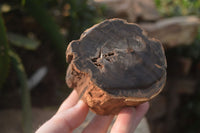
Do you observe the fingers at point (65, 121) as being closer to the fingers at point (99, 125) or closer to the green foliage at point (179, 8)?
the fingers at point (99, 125)

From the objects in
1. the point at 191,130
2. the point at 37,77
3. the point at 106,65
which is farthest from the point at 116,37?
the point at 191,130

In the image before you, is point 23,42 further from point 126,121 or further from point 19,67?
point 126,121

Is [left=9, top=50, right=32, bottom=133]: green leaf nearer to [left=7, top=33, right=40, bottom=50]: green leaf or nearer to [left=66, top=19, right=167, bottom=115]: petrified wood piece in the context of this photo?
[left=7, top=33, right=40, bottom=50]: green leaf

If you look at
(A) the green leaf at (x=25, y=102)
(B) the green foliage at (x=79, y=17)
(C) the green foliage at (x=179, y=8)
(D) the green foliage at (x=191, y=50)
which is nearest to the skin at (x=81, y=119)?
(A) the green leaf at (x=25, y=102)

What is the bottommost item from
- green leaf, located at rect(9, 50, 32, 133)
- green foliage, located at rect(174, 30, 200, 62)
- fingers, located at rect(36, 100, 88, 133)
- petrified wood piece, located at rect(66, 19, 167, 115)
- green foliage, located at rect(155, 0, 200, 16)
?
green foliage, located at rect(174, 30, 200, 62)

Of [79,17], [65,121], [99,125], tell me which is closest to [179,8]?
[79,17]

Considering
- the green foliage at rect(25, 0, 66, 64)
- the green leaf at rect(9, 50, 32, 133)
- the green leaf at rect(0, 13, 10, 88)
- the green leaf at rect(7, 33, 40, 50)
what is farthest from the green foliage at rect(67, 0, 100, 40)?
the green leaf at rect(0, 13, 10, 88)
